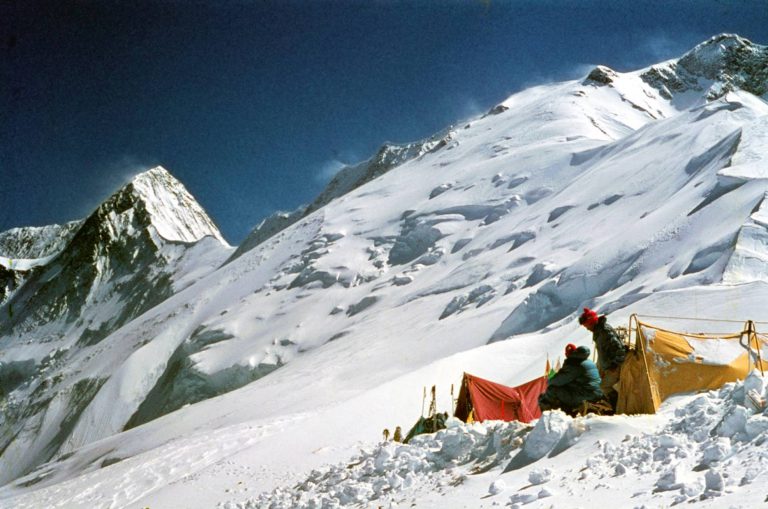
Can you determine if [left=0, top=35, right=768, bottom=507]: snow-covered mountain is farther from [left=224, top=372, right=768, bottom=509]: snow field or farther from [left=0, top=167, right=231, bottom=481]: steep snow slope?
[left=0, top=167, right=231, bottom=481]: steep snow slope

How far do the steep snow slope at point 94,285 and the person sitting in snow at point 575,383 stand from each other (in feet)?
248

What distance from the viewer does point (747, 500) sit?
5148 millimetres

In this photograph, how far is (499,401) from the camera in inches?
536

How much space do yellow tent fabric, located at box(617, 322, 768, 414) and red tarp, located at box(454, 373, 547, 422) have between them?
3317 millimetres

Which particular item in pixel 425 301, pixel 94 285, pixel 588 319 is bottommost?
pixel 588 319

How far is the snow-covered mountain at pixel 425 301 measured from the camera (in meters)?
17.0

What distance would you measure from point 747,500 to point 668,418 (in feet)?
10.4

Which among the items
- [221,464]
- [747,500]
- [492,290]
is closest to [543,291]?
[492,290]

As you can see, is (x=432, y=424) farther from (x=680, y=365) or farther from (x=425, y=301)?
(x=425, y=301)

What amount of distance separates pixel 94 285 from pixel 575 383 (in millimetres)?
154227

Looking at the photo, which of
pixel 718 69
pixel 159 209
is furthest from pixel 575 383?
pixel 159 209

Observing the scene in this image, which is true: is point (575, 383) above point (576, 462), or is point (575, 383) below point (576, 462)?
above

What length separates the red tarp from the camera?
13359mm

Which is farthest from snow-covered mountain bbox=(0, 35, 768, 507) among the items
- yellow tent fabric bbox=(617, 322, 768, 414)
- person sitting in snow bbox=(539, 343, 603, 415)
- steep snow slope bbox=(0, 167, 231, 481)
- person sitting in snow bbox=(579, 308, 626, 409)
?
person sitting in snow bbox=(579, 308, 626, 409)
